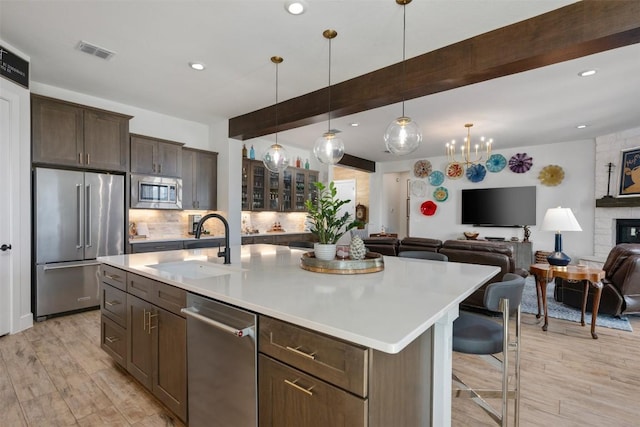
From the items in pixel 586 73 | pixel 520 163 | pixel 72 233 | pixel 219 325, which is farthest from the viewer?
pixel 520 163

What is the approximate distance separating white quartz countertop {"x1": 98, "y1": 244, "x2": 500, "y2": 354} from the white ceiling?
1954 mm

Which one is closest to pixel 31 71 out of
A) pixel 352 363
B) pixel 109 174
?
pixel 109 174

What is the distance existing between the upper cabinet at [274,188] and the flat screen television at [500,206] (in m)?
3.78

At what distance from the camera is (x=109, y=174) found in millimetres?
4125

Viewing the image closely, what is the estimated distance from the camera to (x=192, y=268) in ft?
7.84

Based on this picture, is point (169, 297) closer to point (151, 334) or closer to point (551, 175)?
point (151, 334)

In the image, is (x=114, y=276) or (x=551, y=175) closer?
(x=114, y=276)

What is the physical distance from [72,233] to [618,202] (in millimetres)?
8516

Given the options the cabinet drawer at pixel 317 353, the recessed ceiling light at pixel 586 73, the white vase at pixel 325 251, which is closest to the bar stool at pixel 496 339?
the white vase at pixel 325 251

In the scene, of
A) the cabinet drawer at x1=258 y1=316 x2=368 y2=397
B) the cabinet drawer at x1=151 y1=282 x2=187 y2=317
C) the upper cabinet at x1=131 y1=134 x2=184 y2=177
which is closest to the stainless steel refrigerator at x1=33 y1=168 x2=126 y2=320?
the upper cabinet at x1=131 y1=134 x2=184 y2=177

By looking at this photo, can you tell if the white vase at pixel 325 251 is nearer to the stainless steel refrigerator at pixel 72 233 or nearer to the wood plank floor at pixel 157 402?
the wood plank floor at pixel 157 402

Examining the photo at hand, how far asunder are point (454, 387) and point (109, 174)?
4.53 m

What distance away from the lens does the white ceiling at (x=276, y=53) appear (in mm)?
2447

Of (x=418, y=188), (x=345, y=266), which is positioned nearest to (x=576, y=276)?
→ (x=345, y=266)
